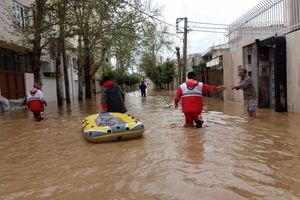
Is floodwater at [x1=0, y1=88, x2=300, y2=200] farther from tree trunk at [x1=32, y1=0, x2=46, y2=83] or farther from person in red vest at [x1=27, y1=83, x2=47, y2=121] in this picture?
tree trunk at [x1=32, y1=0, x2=46, y2=83]

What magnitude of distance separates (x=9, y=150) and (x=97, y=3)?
1495 centimetres

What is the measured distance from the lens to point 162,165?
7625 mm

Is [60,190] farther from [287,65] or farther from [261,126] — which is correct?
[287,65]

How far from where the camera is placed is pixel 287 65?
16.2 meters

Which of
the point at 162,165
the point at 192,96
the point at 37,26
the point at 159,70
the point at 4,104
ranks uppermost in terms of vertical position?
the point at 37,26

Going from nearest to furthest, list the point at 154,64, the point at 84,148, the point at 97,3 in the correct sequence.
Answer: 1. the point at 84,148
2. the point at 97,3
3. the point at 154,64

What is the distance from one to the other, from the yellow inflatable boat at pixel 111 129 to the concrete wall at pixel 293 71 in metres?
6.82

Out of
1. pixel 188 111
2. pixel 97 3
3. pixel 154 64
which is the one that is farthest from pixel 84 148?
pixel 154 64

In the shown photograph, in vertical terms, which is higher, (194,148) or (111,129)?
(111,129)

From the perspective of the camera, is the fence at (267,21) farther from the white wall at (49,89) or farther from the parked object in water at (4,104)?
the white wall at (49,89)

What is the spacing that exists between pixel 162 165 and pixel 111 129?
9.66ft

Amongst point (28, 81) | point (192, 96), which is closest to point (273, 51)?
Answer: point (192, 96)

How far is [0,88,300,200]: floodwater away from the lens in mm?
6039

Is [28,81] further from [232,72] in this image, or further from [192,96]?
[192,96]
